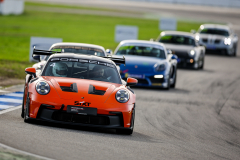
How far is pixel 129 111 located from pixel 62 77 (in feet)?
4.26

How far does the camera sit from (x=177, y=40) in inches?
922

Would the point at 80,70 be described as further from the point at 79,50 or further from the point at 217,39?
the point at 217,39

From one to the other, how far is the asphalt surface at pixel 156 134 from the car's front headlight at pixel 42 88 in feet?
1.76

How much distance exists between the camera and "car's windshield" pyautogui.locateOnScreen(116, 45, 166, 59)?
17.3 metres

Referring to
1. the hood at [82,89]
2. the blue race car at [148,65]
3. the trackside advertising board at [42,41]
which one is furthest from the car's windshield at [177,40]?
the hood at [82,89]

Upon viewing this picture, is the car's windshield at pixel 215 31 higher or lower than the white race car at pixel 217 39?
higher

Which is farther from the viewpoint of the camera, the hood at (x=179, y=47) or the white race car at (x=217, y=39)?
the white race car at (x=217, y=39)

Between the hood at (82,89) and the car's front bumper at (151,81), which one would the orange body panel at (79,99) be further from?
the car's front bumper at (151,81)

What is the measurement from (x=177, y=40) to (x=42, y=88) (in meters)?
15.3

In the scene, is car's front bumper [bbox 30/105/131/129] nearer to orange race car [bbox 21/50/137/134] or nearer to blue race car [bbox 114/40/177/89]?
orange race car [bbox 21/50/137/134]

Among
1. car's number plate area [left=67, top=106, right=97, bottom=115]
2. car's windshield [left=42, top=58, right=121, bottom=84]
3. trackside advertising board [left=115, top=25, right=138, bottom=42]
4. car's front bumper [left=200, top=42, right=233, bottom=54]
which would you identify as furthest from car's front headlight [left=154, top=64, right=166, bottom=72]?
trackside advertising board [left=115, top=25, right=138, bottom=42]

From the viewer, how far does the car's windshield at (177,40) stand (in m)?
23.4

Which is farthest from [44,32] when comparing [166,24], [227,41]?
[227,41]

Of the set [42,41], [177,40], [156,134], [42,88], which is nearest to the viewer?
[42,88]
